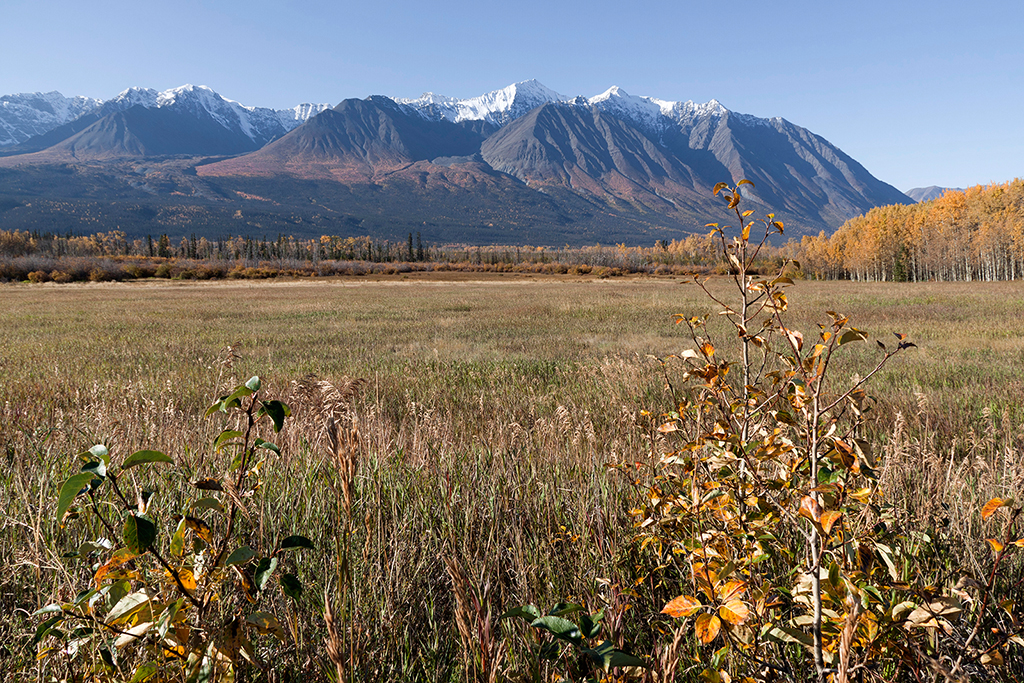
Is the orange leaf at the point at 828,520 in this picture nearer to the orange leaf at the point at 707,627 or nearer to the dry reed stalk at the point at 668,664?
the orange leaf at the point at 707,627

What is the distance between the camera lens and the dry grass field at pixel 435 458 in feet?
5.89

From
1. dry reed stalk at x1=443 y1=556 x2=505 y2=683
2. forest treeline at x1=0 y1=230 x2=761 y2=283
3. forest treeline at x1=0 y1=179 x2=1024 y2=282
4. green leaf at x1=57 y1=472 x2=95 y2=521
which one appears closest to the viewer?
green leaf at x1=57 y1=472 x2=95 y2=521

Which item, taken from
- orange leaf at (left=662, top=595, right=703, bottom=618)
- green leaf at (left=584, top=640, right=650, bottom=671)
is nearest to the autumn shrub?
orange leaf at (left=662, top=595, right=703, bottom=618)

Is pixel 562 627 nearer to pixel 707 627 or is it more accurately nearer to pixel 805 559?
pixel 707 627

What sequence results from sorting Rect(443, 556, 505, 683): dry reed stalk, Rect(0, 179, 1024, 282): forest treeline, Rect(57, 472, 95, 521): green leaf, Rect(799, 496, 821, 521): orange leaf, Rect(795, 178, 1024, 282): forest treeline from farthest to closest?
Rect(795, 178, 1024, 282): forest treeline, Rect(0, 179, 1024, 282): forest treeline, Rect(443, 556, 505, 683): dry reed stalk, Rect(799, 496, 821, 521): orange leaf, Rect(57, 472, 95, 521): green leaf

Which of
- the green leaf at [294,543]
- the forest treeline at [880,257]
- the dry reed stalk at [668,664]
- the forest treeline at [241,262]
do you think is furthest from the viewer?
the forest treeline at [880,257]

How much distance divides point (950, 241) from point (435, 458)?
90497 millimetres

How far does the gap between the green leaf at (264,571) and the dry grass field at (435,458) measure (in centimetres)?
59

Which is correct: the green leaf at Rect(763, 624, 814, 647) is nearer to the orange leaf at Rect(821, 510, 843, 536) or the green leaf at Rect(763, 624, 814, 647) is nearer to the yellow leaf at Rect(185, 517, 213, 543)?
the orange leaf at Rect(821, 510, 843, 536)

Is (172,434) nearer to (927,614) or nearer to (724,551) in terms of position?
(724,551)

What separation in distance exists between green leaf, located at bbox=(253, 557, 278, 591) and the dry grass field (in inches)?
23.2

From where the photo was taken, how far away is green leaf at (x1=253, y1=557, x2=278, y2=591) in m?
0.98

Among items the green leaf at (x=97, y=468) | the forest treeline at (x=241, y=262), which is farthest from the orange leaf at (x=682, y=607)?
the forest treeline at (x=241, y=262)

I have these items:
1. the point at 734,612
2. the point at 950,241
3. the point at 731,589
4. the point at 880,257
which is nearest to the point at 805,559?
the point at 731,589
